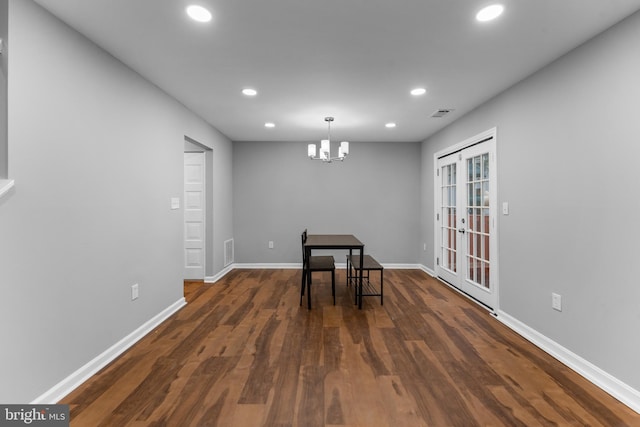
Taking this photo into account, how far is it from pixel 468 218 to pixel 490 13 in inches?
105

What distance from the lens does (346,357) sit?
237cm

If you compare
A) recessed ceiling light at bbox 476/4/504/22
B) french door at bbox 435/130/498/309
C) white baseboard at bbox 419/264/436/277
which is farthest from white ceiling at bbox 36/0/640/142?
white baseboard at bbox 419/264/436/277

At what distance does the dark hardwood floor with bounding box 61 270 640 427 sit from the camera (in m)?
1.70

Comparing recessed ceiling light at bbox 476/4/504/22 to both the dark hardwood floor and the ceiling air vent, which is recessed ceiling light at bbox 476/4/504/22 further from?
the dark hardwood floor

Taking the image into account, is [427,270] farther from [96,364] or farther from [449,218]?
[96,364]

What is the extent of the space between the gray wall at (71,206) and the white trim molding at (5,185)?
50 millimetres

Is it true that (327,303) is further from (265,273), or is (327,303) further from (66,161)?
(66,161)

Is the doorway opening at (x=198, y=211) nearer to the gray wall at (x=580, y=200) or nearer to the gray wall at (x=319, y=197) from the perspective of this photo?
the gray wall at (x=319, y=197)

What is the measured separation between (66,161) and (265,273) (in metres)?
3.69

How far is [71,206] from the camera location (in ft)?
6.53

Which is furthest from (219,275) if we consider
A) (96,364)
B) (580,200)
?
(580,200)

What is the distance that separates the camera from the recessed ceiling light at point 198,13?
1.82 meters

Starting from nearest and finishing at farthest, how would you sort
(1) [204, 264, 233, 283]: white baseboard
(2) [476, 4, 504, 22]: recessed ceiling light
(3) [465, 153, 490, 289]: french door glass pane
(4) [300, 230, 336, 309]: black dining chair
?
(2) [476, 4, 504, 22]: recessed ceiling light → (3) [465, 153, 490, 289]: french door glass pane → (4) [300, 230, 336, 309]: black dining chair → (1) [204, 264, 233, 283]: white baseboard

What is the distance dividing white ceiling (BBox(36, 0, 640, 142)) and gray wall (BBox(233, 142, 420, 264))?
203 centimetres
